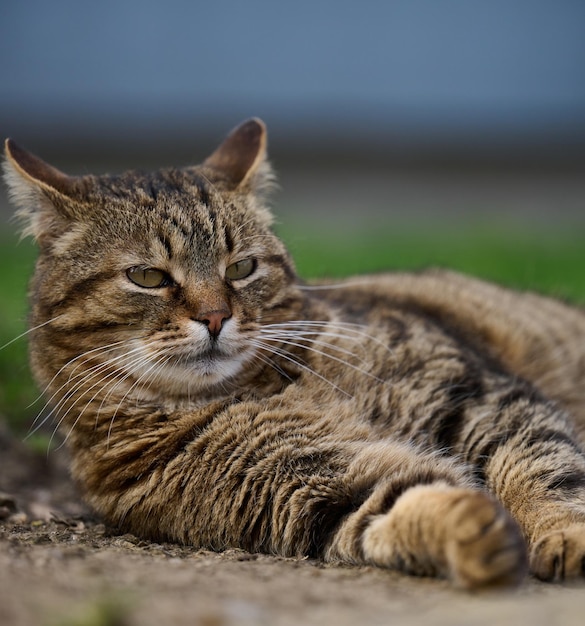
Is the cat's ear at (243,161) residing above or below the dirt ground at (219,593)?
above

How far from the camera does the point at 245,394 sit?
2990 millimetres

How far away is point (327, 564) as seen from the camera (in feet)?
8.13

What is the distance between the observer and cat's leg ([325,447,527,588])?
6.77 feet

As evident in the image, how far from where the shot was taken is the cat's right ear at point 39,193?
121 inches

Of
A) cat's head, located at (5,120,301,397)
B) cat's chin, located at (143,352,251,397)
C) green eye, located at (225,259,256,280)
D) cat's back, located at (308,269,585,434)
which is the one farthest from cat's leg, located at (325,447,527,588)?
Answer: cat's back, located at (308,269,585,434)

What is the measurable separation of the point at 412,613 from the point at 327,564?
0.63 metres

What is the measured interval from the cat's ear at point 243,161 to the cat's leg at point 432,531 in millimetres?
1302

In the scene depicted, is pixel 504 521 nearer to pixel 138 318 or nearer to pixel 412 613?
pixel 412 613

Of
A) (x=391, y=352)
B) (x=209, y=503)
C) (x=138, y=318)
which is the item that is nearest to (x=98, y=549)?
(x=209, y=503)

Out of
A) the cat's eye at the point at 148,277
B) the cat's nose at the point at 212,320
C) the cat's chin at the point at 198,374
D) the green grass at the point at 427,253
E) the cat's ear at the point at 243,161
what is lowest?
the green grass at the point at 427,253

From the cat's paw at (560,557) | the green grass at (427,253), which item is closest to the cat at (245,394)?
the cat's paw at (560,557)

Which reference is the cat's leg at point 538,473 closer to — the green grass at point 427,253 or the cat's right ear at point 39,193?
the cat's right ear at point 39,193

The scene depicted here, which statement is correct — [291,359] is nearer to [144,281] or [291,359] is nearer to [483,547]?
[144,281]

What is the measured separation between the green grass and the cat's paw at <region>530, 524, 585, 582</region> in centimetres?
307
